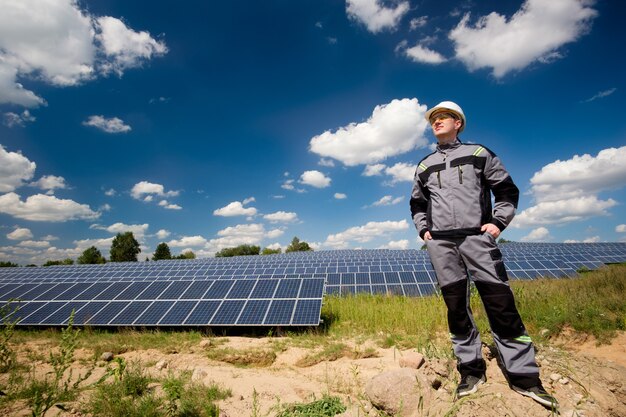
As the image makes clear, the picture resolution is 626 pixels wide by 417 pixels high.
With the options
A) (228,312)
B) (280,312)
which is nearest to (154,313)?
(228,312)

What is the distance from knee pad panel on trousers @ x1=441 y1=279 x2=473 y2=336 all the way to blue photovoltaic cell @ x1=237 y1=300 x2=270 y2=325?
4.50 m

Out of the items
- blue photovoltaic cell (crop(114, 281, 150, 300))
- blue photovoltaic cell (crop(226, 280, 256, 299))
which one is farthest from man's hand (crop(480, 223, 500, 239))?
blue photovoltaic cell (crop(114, 281, 150, 300))

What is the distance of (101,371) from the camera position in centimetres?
454

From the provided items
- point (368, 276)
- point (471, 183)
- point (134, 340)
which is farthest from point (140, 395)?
point (368, 276)

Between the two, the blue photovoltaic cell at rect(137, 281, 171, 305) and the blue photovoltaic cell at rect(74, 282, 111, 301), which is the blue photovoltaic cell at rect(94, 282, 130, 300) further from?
the blue photovoltaic cell at rect(137, 281, 171, 305)

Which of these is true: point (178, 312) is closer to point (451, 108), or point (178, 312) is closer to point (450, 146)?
point (450, 146)

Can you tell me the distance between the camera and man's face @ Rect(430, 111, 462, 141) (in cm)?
338

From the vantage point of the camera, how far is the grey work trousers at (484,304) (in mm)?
2717

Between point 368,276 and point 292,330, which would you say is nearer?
point 292,330

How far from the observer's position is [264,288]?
826 centimetres

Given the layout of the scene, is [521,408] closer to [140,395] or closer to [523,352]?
[523,352]

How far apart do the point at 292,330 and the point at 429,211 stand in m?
4.67

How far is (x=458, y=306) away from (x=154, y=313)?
23.1ft

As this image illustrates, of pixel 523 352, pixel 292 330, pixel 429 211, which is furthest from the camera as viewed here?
pixel 292 330
